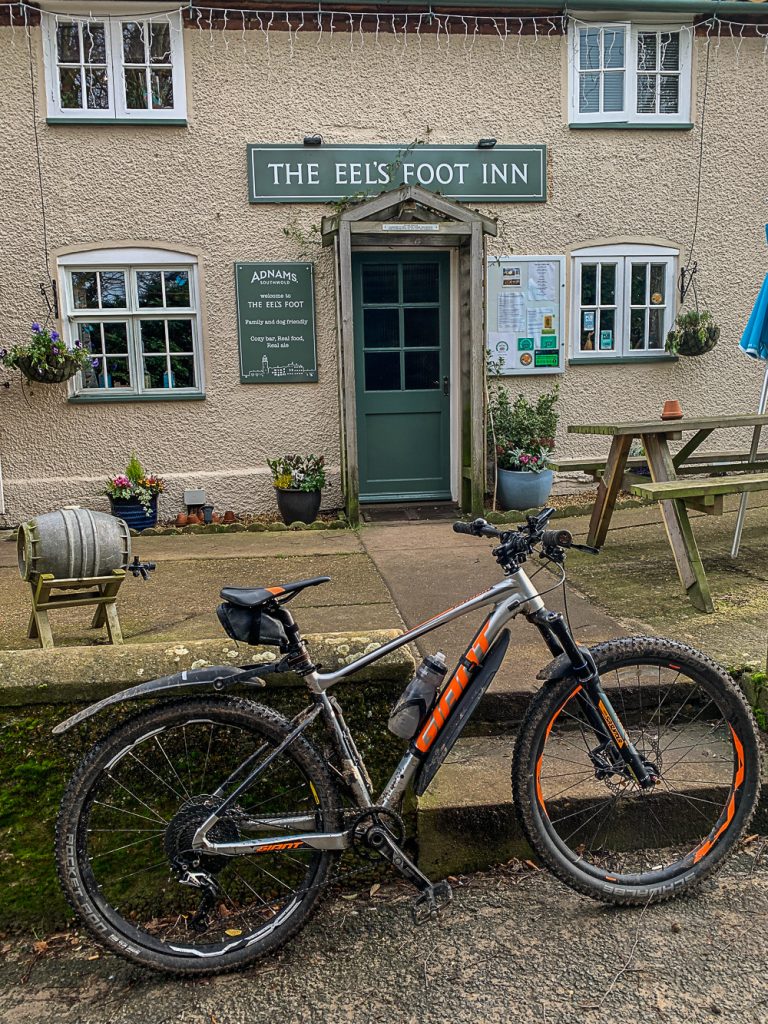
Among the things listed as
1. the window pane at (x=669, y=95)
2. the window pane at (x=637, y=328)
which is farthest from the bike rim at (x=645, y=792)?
the window pane at (x=669, y=95)

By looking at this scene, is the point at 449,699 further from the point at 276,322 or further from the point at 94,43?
the point at 94,43

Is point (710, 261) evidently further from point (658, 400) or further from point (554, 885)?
point (554, 885)

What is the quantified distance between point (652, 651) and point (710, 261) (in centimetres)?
679

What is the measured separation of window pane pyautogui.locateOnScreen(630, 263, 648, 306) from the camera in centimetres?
818

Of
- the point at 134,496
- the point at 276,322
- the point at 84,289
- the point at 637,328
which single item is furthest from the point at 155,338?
the point at 637,328

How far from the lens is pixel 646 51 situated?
7.89 m

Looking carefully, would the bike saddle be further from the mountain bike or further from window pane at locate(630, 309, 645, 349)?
window pane at locate(630, 309, 645, 349)

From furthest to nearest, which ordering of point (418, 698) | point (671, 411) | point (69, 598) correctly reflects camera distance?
point (671, 411) → point (69, 598) → point (418, 698)

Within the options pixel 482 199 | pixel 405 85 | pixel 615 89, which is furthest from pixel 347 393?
pixel 615 89

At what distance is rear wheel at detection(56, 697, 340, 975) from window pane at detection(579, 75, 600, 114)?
731 centimetres

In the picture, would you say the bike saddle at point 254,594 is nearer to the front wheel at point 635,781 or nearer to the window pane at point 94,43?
the front wheel at point 635,781

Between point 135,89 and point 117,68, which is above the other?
point 117,68

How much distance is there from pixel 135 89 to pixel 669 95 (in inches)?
193

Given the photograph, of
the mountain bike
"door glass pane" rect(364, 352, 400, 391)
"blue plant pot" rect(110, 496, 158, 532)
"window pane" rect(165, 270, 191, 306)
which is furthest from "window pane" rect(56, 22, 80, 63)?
the mountain bike
